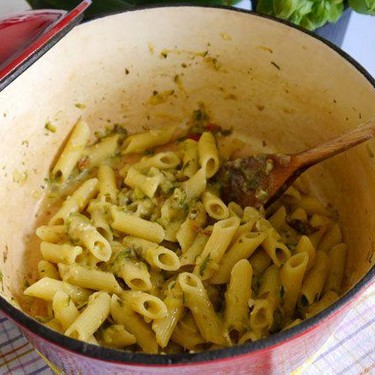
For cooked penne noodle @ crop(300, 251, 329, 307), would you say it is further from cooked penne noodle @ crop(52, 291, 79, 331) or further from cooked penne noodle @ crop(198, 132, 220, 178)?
cooked penne noodle @ crop(52, 291, 79, 331)

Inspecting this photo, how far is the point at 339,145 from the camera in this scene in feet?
3.47

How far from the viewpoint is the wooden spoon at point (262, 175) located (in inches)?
46.4

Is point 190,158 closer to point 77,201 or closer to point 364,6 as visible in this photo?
point 77,201

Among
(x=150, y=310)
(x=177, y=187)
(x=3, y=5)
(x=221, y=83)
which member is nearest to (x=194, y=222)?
(x=177, y=187)

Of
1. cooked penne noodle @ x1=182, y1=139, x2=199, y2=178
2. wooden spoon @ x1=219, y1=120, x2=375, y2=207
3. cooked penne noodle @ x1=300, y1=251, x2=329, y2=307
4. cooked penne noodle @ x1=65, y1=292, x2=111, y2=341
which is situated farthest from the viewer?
cooked penne noodle @ x1=182, y1=139, x2=199, y2=178

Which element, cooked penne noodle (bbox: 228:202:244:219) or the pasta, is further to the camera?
cooked penne noodle (bbox: 228:202:244:219)

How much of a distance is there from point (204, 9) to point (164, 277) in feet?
1.69

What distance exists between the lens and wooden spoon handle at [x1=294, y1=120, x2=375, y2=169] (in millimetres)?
1011

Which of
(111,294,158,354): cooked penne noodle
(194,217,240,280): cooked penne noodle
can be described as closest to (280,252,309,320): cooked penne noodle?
(194,217,240,280): cooked penne noodle

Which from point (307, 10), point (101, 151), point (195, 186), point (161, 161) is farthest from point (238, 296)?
point (307, 10)

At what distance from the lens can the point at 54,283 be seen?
42.4 inches

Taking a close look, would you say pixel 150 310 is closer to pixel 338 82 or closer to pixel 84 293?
pixel 84 293

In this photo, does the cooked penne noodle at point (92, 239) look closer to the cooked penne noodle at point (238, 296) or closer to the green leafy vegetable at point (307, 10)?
the cooked penne noodle at point (238, 296)

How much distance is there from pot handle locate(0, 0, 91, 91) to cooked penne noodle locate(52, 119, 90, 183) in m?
0.27
